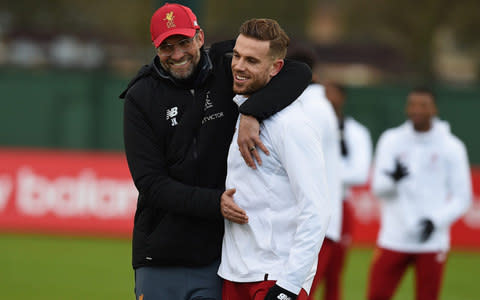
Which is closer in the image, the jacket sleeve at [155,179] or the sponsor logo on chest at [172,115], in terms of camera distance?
the jacket sleeve at [155,179]

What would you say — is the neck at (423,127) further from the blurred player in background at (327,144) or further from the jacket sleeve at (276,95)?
the jacket sleeve at (276,95)

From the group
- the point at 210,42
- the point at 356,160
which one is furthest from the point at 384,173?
the point at 210,42

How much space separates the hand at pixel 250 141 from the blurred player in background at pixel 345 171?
4680 mm

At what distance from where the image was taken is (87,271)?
12.0 m

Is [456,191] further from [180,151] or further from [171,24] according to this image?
[171,24]

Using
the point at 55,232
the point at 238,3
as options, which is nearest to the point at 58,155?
the point at 55,232

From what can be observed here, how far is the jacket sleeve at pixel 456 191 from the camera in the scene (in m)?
8.12

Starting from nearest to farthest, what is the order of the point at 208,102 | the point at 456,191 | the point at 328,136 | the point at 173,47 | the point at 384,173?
the point at 173,47 < the point at 208,102 < the point at 328,136 < the point at 456,191 < the point at 384,173

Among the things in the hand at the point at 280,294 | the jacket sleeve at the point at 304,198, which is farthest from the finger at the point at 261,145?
the hand at the point at 280,294

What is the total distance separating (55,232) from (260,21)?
11283mm

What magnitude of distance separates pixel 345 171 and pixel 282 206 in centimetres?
512

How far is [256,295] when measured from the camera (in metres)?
4.54

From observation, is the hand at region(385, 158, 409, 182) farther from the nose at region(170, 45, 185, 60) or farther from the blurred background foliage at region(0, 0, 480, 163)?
the blurred background foliage at region(0, 0, 480, 163)

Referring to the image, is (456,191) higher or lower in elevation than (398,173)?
lower
